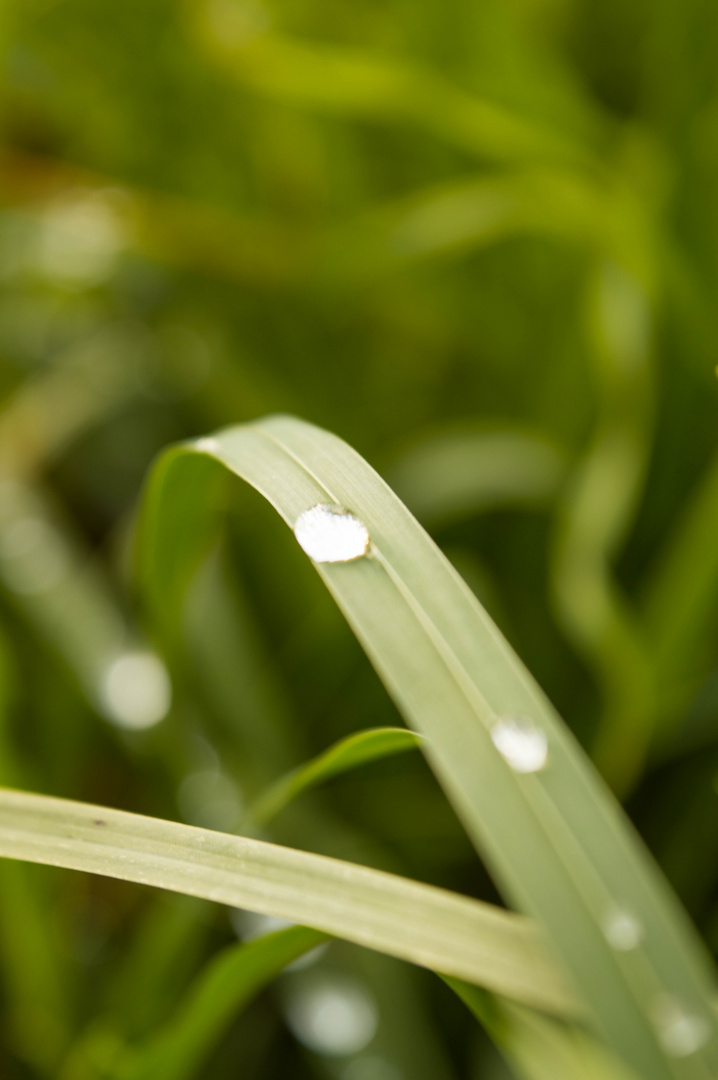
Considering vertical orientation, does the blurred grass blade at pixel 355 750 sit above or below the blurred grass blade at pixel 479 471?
above

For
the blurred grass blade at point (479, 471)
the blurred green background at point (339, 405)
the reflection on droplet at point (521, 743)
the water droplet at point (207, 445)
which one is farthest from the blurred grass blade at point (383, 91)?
the reflection on droplet at point (521, 743)

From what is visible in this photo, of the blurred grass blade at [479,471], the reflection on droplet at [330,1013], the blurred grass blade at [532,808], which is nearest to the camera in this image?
the blurred grass blade at [532,808]

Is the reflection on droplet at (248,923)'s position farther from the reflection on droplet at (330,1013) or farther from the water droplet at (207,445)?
the water droplet at (207,445)

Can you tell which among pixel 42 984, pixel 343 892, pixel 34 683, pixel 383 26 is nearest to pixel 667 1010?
pixel 343 892

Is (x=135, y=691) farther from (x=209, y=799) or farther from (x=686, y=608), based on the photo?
(x=686, y=608)

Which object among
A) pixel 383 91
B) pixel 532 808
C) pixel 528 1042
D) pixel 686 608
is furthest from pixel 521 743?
pixel 383 91

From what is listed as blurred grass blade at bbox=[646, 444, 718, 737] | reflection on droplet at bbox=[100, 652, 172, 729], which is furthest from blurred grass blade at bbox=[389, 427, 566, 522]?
reflection on droplet at bbox=[100, 652, 172, 729]

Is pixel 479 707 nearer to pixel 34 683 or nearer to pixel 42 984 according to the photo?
pixel 42 984

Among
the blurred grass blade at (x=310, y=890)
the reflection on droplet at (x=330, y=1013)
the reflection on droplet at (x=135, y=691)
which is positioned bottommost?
the reflection on droplet at (x=330, y=1013)
